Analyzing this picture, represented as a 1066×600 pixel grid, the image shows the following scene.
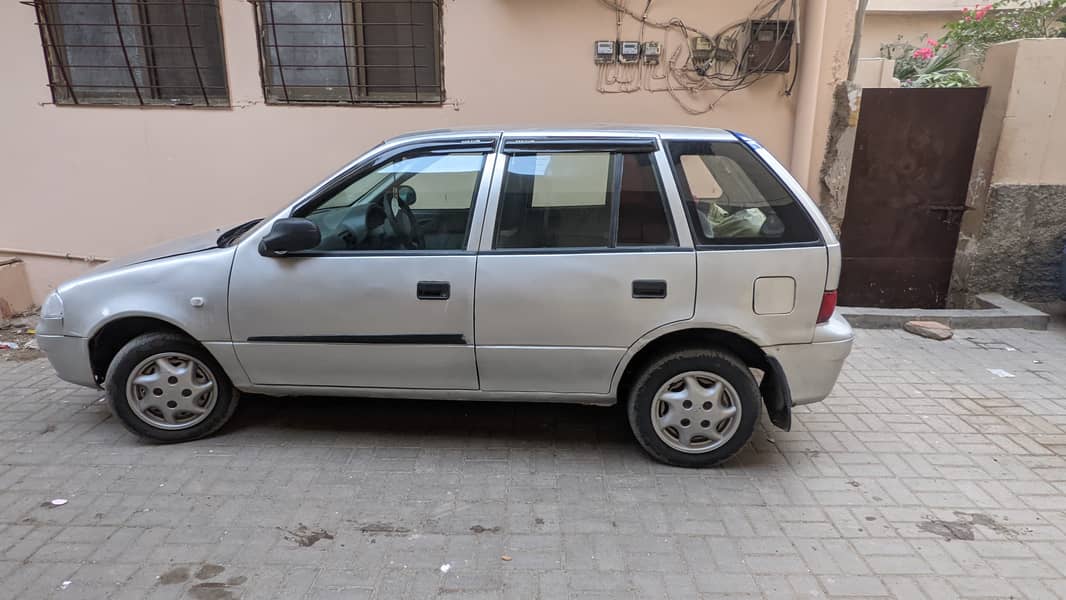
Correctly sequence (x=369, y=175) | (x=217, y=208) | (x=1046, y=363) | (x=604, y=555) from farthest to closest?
(x=217, y=208) < (x=1046, y=363) < (x=369, y=175) < (x=604, y=555)

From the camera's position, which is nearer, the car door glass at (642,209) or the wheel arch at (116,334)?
the car door glass at (642,209)

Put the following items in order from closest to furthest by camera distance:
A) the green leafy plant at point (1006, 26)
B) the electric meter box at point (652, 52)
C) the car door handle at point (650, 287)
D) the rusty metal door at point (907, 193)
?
1. the car door handle at point (650, 287)
2. the electric meter box at point (652, 52)
3. the rusty metal door at point (907, 193)
4. the green leafy plant at point (1006, 26)

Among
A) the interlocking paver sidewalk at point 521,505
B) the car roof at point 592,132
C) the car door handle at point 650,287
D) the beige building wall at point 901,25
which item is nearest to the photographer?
the interlocking paver sidewalk at point 521,505

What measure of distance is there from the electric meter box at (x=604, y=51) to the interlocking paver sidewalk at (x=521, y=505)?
3305mm

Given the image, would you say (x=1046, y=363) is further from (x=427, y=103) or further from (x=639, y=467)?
(x=427, y=103)

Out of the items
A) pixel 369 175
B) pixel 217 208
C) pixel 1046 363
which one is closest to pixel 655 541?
pixel 369 175

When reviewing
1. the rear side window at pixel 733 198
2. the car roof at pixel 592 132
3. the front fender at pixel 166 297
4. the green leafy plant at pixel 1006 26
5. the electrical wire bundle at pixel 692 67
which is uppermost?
the green leafy plant at pixel 1006 26

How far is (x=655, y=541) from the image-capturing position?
9.69 ft

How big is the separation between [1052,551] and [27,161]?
843 centimetres

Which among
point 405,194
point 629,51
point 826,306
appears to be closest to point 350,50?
point 629,51

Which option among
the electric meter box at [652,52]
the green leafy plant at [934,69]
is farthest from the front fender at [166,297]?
the green leafy plant at [934,69]

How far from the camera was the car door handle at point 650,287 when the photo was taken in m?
3.33

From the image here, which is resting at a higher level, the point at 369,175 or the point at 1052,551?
the point at 369,175

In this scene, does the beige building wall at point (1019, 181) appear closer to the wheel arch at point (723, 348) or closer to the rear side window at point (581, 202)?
the wheel arch at point (723, 348)
